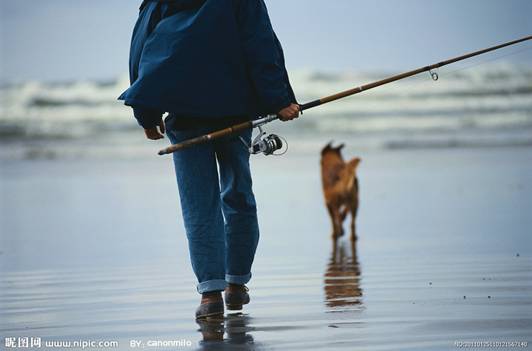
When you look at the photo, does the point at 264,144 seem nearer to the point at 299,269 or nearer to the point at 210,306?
the point at 210,306

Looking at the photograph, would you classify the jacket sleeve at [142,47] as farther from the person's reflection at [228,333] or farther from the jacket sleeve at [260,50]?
the person's reflection at [228,333]

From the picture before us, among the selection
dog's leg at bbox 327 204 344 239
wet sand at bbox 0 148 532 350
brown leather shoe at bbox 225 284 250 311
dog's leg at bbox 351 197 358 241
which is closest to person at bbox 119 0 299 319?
brown leather shoe at bbox 225 284 250 311

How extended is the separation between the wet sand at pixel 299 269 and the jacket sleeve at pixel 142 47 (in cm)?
77

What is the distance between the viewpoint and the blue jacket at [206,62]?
452 cm

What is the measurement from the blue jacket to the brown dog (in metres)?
3.38

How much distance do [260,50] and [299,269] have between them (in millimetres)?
1979

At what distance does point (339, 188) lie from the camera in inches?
324

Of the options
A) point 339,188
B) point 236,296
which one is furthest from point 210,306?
point 339,188

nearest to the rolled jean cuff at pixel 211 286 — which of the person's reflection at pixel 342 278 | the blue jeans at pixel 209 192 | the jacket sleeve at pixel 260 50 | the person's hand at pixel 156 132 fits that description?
the blue jeans at pixel 209 192

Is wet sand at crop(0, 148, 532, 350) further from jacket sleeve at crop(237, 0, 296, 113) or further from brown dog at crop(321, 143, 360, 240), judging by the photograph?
jacket sleeve at crop(237, 0, 296, 113)

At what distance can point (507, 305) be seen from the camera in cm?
469

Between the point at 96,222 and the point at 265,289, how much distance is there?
4369 mm

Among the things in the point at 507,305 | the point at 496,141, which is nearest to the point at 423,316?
the point at 507,305

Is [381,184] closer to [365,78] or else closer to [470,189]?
[470,189]
